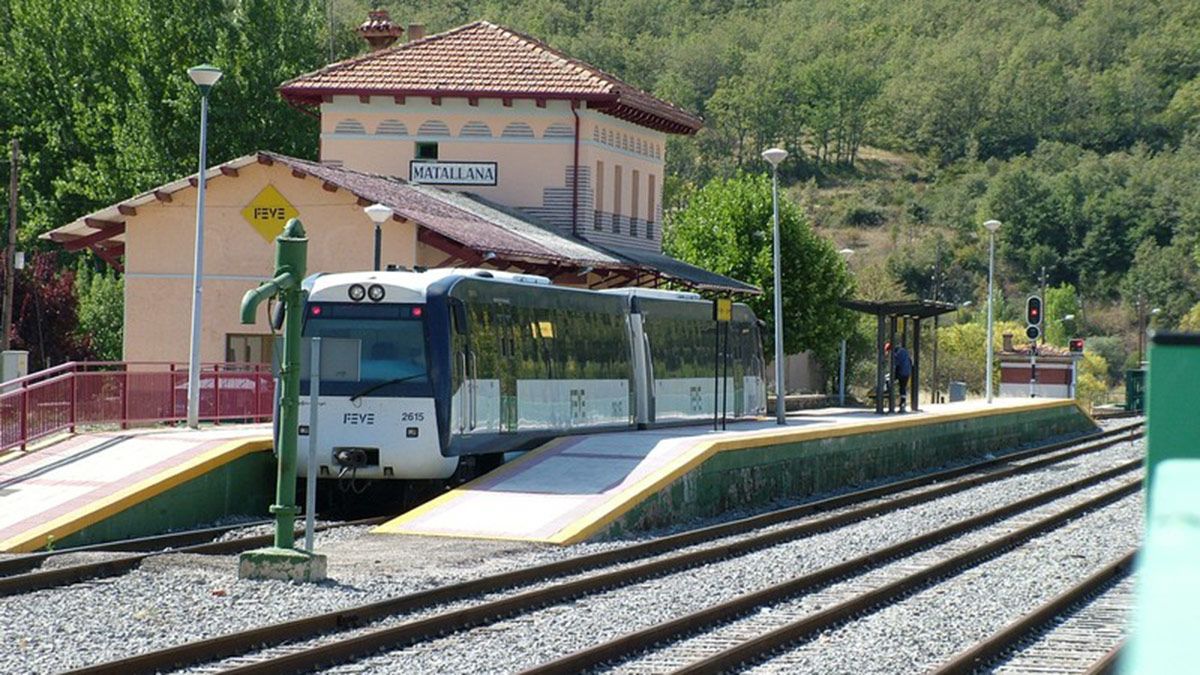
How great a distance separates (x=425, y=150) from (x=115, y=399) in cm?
2355

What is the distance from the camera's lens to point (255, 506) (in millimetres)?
22406

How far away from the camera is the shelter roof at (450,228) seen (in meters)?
35.8

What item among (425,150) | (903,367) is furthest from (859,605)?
(425,150)

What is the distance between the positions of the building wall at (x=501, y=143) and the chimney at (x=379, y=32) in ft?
27.0

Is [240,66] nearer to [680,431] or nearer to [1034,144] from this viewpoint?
[680,431]

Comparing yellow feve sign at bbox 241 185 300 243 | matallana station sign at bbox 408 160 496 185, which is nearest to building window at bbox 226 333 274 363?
yellow feve sign at bbox 241 185 300 243

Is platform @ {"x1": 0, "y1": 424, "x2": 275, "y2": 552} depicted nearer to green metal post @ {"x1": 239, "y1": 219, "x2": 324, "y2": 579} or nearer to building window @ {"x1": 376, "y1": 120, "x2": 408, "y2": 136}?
green metal post @ {"x1": 239, "y1": 219, "x2": 324, "y2": 579}

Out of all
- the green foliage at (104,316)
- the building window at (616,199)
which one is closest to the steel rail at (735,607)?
the building window at (616,199)

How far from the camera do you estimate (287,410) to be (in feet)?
51.5

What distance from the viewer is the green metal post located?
15.0 meters

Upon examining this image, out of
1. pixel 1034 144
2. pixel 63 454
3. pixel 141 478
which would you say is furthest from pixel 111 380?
pixel 1034 144

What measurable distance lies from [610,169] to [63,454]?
1105 inches

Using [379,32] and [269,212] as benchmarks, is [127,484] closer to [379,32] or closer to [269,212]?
[269,212]

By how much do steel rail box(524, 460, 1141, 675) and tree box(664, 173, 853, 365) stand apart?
124 ft
